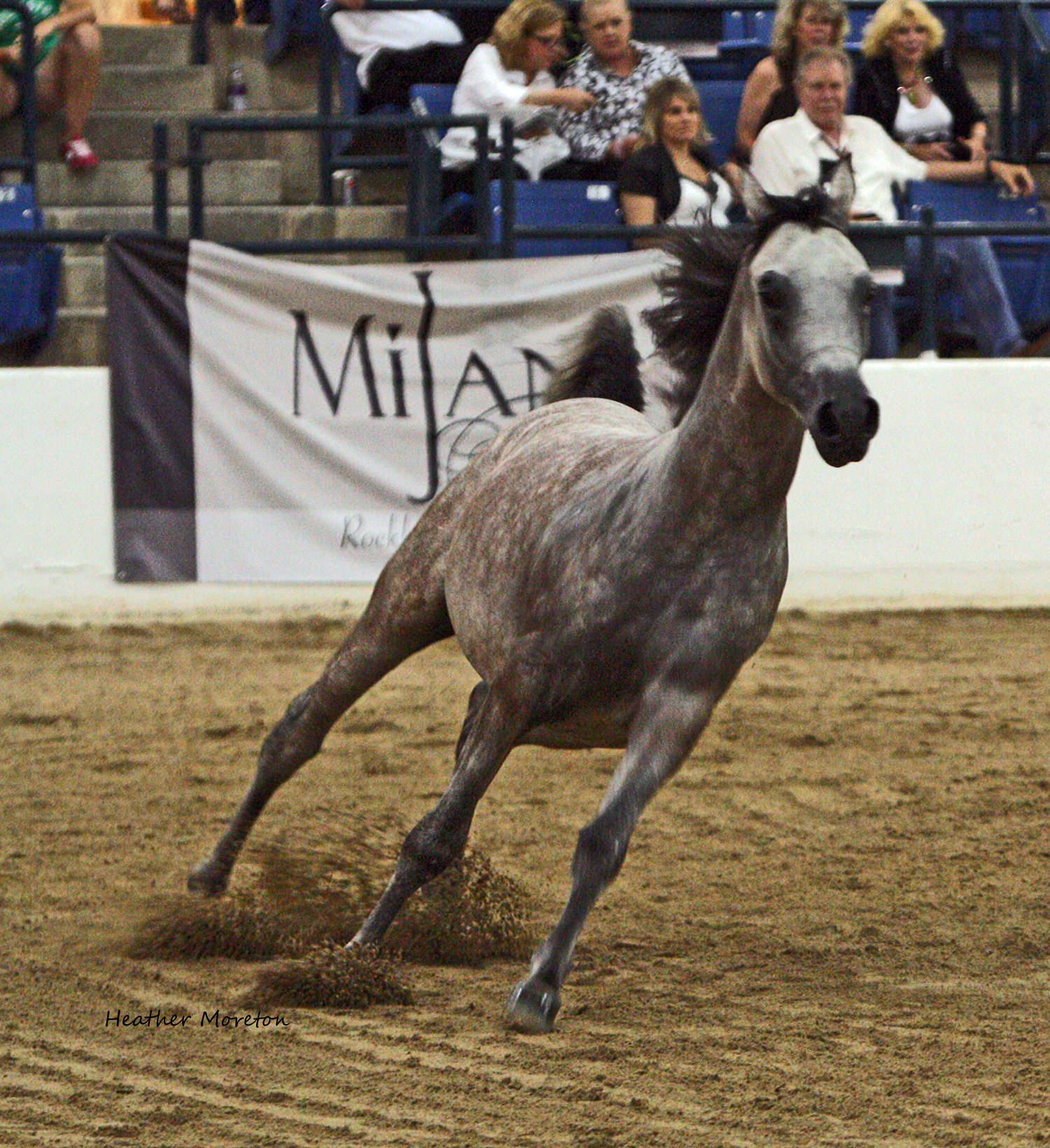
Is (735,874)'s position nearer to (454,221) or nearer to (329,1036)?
(329,1036)

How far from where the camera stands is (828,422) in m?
3.51

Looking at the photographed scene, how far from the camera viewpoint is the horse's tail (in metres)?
5.32

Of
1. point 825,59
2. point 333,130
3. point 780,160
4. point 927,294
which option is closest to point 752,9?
point 825,59

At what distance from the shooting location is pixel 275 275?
939 centimetres

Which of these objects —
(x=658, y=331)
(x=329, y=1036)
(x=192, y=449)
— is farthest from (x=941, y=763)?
(x=192, y=449)

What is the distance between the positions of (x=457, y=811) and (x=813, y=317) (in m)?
1.41

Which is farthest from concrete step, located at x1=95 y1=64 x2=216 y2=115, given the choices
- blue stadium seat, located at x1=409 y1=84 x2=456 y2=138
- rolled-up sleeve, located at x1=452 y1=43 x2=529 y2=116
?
rolled-up sleeve, located at x1=452 y1=43 x2=529 y2=116

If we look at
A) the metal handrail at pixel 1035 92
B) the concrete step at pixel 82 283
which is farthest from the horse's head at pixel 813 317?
the concrete step at pixel 82 283

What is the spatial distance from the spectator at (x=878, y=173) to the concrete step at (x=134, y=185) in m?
3.56

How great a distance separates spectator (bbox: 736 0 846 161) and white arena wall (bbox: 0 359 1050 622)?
1472 millimetres

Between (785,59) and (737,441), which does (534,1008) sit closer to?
(737,441)

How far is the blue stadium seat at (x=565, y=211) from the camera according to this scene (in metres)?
9.88

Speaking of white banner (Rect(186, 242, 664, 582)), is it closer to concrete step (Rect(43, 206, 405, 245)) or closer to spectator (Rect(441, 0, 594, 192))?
→ spectator (Rect(441, 0, 594, 192))

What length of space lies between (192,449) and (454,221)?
1933mm
